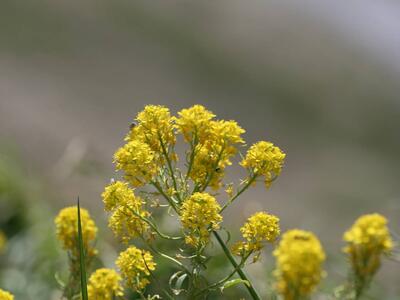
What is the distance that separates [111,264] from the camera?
537 centimetres

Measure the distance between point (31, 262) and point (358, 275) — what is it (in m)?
3.66

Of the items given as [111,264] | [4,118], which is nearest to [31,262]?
[111,264]

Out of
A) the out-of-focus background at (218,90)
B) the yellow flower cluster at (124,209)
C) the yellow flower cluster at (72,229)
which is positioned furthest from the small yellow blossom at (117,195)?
the out-of-focus background at (218,90)

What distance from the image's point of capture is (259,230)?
2480 mm

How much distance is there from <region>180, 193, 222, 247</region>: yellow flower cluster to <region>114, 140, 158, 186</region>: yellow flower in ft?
0.55

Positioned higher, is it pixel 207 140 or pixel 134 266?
pixel 207 140

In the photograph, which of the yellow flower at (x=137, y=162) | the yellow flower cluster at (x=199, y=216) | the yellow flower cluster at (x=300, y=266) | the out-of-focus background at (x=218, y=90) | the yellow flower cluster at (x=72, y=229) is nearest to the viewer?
the yellow flower cluster at (x=300, y=266)

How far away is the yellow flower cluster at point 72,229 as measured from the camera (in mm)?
3023

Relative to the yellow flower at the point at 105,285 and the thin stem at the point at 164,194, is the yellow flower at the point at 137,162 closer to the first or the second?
the thin stem at the point at 164,194

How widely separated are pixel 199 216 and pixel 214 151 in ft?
0.88

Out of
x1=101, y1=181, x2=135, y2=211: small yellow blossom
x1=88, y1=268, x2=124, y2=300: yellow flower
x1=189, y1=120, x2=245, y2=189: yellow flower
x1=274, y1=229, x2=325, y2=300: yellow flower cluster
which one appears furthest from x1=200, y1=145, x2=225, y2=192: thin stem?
x1=274, y1=229, x2=325, y2=300: yellow flower cluster

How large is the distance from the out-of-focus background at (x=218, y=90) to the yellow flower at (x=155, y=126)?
153 inches

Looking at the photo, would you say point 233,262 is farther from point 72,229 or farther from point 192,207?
point 72,229

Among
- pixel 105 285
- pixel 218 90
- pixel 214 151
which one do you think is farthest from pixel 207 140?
pixel 218 90
